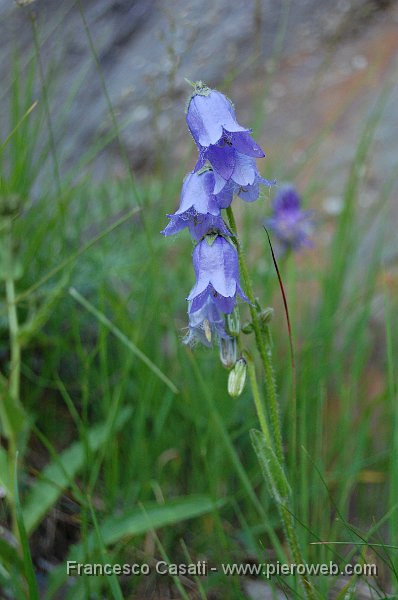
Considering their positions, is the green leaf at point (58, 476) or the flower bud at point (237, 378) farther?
the green leaf at point (58, 476)

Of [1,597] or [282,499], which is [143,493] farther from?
[282,499]

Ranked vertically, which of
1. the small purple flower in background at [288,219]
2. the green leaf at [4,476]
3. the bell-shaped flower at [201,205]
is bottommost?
the green leaf at [4,476]

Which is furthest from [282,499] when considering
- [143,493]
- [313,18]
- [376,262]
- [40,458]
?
[313,18]

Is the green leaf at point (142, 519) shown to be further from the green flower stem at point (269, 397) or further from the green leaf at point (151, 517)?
the green flower stem at point (269, 397)

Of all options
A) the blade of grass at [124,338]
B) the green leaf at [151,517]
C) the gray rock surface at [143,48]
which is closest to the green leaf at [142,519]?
the green leaf at [151,517]

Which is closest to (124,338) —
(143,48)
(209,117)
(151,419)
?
(151,419)

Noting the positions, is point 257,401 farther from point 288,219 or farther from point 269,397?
point 288,219
